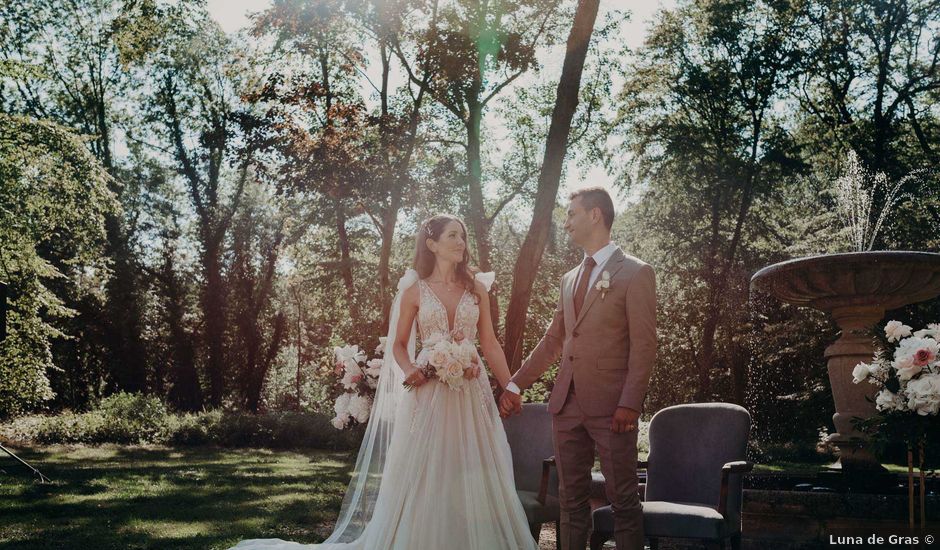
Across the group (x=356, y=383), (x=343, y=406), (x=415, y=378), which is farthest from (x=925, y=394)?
(x=343, y=406)

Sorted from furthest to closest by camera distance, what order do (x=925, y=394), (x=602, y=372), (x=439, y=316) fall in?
(x=439, y=316)
(x=602, y=372)
(x=925, y=394)

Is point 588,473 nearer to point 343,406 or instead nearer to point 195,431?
point 343,406

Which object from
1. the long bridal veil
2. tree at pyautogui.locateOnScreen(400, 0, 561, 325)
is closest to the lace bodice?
the long bridal veil

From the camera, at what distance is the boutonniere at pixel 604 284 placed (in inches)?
170

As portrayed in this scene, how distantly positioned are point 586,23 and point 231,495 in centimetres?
686

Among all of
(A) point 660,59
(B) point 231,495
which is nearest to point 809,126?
(A) point 660,59

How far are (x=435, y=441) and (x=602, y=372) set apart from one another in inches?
52.4

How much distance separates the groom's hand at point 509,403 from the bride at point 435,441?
0.48ft

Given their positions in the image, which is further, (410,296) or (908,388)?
(410,296)

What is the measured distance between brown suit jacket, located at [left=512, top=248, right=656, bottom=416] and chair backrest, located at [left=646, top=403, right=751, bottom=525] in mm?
1144

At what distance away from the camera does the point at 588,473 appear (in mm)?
4461

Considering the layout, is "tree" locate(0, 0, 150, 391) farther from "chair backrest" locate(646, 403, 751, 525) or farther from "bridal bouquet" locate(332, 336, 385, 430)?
"chair backrest" locate(646, 403, 751, 525)

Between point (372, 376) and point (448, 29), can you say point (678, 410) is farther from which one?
point (448, 29)

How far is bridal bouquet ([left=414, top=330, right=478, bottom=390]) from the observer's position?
502cm
